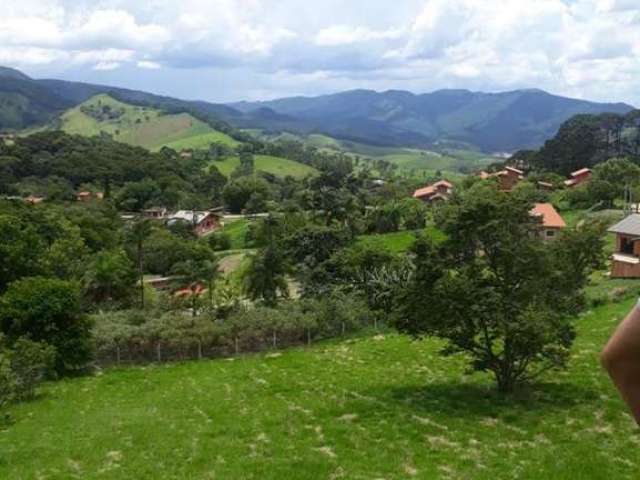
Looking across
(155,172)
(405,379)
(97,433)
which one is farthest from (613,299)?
(155,172)

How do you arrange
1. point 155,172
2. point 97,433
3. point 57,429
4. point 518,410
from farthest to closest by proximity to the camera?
point 155,172 < point 57,429 < point 97,433 < point 518,410

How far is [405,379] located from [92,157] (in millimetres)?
149933

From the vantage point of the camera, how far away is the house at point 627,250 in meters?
54.9

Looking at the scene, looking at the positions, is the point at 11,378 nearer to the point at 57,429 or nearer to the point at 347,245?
the point at 57,429

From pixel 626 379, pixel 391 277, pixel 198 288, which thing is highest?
pixel 626 379

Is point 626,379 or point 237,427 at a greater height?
point 626,379

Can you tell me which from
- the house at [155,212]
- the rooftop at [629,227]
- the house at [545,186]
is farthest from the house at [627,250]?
the house at [155,212]

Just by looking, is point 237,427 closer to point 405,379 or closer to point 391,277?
point 405,379

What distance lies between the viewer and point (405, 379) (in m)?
28.1

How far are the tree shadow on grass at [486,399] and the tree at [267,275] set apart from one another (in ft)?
109

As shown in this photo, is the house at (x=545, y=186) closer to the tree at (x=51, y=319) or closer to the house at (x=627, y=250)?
the house at (x=627, y=250)

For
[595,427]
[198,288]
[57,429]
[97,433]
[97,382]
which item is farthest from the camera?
[198,288]

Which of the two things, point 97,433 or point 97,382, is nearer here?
point 97,433

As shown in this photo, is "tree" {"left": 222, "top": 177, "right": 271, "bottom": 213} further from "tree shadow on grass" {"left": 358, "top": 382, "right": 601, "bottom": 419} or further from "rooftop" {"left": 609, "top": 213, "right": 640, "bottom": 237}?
"tree shadow on grass" {"left": 358, "top": 382, "right": 601, "bottom": 419}
